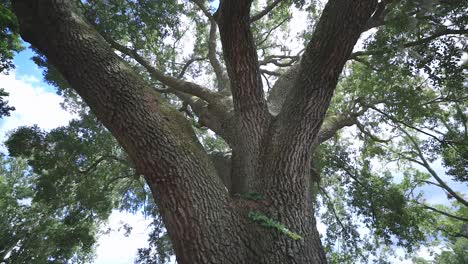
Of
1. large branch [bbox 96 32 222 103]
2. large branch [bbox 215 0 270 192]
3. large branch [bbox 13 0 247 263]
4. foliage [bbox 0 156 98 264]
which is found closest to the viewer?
large branch [bbox 13 0 247 263]

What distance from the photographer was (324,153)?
24.7 ft

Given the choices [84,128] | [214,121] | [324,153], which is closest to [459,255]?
[324,153]

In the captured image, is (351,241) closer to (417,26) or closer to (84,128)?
(417,26)

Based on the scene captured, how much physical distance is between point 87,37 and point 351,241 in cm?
785

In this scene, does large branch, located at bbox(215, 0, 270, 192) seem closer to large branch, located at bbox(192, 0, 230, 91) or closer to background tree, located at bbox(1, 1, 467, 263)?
background tree, located at bbox(1, 1, 467, 263)

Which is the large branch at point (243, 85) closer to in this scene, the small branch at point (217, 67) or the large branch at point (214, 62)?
the small branch at point (217, 67)

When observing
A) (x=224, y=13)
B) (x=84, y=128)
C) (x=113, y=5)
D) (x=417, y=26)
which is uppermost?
(x=113, y=5)

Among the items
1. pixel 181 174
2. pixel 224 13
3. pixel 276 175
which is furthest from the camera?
pixel 276 175

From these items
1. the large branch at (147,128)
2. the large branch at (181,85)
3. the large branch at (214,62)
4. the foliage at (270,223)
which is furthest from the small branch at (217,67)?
the foliage at (270,223)

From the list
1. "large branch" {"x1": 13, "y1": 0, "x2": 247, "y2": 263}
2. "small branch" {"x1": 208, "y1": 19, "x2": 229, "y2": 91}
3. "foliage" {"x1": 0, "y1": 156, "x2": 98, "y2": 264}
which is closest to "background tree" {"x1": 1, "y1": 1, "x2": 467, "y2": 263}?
"large branch" {"x1": 13, "y1": 0, "x2": 247, "y2": 263}

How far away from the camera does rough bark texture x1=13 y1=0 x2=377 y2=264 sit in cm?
259

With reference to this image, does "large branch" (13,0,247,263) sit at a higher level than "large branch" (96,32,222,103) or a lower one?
lower

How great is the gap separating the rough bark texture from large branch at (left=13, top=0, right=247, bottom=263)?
10 mm

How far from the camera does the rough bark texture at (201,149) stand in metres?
2.59
